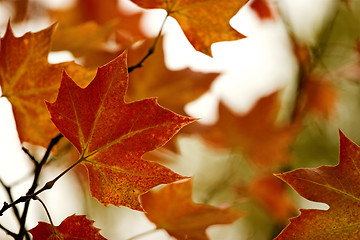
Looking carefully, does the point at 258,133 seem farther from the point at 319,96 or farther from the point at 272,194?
the point at 319,96

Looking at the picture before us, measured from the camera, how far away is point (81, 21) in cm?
140

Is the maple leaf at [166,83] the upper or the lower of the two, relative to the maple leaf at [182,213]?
upper

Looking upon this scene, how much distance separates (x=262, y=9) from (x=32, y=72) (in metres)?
1.10

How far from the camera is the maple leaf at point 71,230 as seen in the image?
54 centimetres

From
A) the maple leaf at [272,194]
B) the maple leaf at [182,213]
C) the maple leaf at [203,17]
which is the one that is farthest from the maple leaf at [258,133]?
the maple leaf at [203,17]

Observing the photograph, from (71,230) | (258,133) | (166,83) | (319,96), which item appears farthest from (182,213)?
(319,96)

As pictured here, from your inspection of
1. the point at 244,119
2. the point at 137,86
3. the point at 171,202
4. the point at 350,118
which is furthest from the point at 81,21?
the point at 350,118

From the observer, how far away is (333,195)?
0.54m

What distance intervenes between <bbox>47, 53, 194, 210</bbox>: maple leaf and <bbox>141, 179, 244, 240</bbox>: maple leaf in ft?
0.62

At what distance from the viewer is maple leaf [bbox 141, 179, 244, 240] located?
728 millimetres

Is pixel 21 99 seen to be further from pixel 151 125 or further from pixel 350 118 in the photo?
pixel 350 118

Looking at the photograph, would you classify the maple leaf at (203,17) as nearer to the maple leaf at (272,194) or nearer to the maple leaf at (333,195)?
the maple leaf at (333,195)

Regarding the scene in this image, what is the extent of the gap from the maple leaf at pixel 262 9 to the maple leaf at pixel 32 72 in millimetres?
1029

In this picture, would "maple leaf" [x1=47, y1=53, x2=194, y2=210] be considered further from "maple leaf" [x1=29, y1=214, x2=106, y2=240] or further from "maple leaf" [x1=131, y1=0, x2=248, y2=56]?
"maple leaf" [x1=131, y1=0, x2=248, y2=56]
